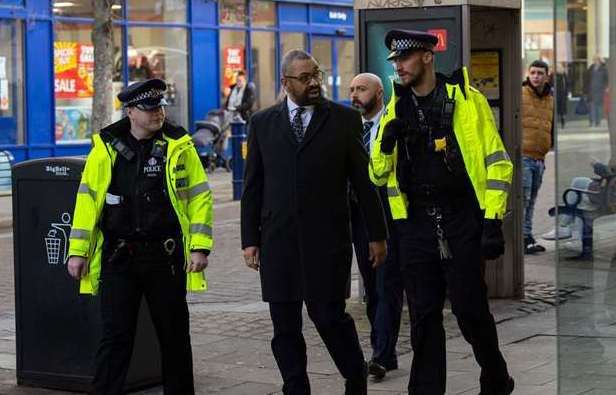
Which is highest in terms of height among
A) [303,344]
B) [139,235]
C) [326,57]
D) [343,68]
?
[326,57]

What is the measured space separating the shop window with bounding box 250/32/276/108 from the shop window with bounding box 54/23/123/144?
16.2 ft

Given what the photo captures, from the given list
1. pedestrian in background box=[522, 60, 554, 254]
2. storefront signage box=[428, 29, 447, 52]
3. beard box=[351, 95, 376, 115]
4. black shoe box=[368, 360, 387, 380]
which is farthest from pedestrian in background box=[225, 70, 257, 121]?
black shoe box=[368, 360, 387, 380]

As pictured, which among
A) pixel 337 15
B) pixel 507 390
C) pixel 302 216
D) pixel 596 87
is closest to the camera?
pixel 596 87

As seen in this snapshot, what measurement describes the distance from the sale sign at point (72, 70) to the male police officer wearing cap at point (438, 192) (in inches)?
716

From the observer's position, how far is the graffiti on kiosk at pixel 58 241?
7.45 m

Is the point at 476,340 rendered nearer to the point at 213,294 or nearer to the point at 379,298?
the point at 379,298

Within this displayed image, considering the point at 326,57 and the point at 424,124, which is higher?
the point at 326,57

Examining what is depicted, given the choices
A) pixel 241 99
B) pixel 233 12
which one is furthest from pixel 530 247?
pixel 233 12

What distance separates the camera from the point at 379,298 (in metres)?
7.65

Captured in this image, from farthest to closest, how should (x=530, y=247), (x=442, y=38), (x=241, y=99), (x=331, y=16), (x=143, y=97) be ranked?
(x=331, y=16), (x=241, y=99), (x=530, y=247), (x=442, y=38), (x=143, y=97)

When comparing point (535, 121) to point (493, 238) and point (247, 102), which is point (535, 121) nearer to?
point (493, 238)

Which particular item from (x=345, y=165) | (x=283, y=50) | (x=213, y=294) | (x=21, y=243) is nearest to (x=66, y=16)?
(x=283, y=50)

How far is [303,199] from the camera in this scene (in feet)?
20.6

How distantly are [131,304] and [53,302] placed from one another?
1.39 m
